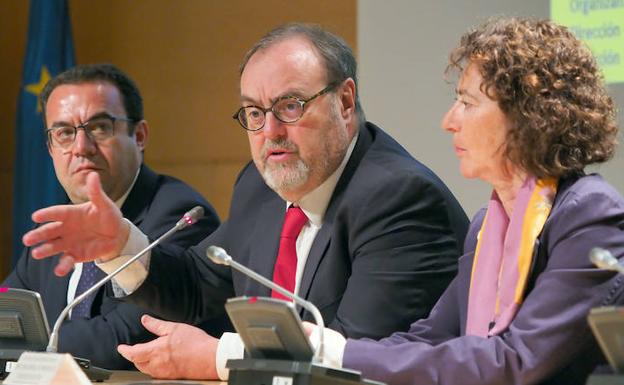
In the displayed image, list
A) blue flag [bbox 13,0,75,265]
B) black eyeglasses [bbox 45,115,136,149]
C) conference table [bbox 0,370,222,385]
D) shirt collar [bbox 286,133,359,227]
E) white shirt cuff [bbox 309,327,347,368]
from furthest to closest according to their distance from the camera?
blue flag [bbox 13,0,75,265] → black eyeglasses [bbox 45,115,136,149] → shirt collar [bbox 286,133,359,227] → conference table [bbox 0,370,222,385] → white shirt cuff [bbox 309,327,347,368]

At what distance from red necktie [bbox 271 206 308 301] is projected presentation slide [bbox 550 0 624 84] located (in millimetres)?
1374

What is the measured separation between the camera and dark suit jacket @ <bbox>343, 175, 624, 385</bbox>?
208 cm

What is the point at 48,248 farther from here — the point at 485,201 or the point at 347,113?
the point at 485,201

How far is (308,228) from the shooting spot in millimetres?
3018

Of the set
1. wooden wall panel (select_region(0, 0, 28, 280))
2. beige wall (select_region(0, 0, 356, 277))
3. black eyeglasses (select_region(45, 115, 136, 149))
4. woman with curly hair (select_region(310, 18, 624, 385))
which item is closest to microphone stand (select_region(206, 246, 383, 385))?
woman with curly hair (select_region(310, 18, 624, 385))

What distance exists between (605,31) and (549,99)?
1669 millimetres

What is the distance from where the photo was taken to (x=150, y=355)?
9.00 feet

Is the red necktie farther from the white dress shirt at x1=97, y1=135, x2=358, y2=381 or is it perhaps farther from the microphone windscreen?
the microphone windscreen

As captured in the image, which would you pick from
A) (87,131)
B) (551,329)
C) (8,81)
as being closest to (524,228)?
(551,329)

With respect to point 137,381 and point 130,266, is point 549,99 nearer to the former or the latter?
point 137,381

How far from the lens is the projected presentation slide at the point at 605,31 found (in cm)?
379

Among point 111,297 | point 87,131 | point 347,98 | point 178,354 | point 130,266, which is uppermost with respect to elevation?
point 347,98

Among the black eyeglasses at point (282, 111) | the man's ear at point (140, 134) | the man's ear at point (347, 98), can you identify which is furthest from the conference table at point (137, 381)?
the man's ear at point (140, 134)

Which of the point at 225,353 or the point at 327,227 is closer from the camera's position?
the point at 225,353
